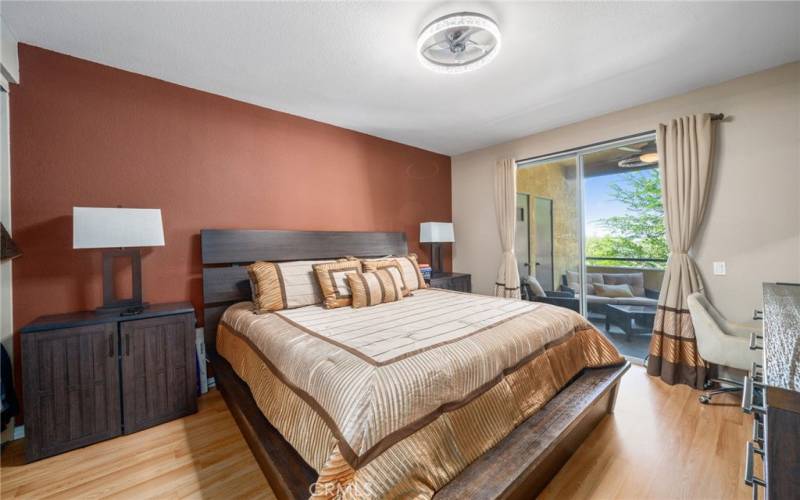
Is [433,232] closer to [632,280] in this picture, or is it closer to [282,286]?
[282,286]

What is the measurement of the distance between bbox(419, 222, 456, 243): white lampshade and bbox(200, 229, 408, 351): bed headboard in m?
1.24

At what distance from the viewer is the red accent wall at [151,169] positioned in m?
2.10

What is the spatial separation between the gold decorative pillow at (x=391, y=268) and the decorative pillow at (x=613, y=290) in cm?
227

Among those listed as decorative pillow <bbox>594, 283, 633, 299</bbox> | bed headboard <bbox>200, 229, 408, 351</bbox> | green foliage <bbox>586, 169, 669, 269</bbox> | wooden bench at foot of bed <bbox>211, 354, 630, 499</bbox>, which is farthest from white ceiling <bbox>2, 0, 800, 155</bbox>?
wooden bench at foot of bed <bbox>211, 354, 630, 499</bbox>

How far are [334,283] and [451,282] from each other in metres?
1.89

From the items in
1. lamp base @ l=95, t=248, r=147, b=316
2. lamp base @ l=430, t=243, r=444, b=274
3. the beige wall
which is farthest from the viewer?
lamp base @ l=430, t=243, r=444, b=274

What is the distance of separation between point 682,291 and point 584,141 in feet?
5.86

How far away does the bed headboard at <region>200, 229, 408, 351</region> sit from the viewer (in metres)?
2.66

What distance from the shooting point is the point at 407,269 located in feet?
10.7

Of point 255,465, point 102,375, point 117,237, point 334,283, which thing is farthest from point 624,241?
point 102,375

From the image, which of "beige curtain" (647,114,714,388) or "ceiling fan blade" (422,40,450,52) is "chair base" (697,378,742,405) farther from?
"ceiling fan blade" (422,40,450,52)

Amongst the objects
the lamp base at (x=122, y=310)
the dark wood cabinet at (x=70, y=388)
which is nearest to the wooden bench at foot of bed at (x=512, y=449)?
the dark wood cabinet at (x=70, y=388)

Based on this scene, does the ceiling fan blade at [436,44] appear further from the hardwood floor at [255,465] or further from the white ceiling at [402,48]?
the hardwood floor at [255,465]

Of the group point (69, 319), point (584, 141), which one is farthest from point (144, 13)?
point (584, 141)
